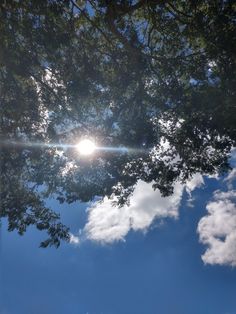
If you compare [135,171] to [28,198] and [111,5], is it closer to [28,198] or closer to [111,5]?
[28,198]

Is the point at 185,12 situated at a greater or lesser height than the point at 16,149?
greater

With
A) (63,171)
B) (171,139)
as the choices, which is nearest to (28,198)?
(63,171)

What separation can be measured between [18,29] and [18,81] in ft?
7.94

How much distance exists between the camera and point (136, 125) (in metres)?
15.8

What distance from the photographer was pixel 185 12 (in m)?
14.7

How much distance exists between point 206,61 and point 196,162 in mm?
4991

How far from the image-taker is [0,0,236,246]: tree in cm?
1435

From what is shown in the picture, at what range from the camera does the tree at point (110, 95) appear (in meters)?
14.4

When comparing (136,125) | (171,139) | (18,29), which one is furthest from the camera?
(171,139)

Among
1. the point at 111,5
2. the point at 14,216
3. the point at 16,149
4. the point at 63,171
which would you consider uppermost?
the point at 111,5

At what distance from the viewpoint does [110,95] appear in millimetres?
16141

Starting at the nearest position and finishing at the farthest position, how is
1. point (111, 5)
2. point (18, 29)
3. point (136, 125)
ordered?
1. point (111, 5)
2. point (18, 29)
3. point (136, 125)

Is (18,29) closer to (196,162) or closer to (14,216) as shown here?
(14,216)

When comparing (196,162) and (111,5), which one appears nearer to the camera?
(111,5)
